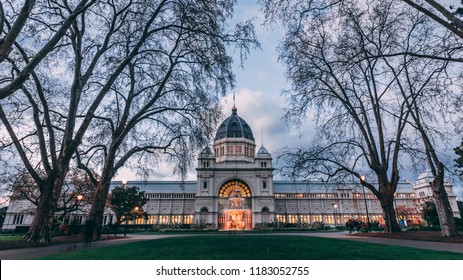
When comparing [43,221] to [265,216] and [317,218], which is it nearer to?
[265,216]

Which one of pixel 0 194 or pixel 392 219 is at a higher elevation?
pixel 0 194

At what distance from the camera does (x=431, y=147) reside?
52.6 ft

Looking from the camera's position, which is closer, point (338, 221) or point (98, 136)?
point (98, 136)

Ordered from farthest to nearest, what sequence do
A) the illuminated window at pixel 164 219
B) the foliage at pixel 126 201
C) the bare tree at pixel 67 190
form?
the illuminated window at pixel 164 219, the foliage at pixel 126 201, the bare tree at pixel 67 190

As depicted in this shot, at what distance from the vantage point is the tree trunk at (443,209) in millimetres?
14719

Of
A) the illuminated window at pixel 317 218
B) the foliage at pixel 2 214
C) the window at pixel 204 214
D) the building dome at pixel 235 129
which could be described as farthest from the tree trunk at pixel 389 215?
the foliage at pixel 2 214

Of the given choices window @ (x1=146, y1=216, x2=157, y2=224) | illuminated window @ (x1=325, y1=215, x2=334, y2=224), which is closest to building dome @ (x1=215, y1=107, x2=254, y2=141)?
window @ (x1=146, y1=216, x2=157, y2=224)

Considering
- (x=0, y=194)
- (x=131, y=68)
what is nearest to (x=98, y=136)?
(x=131, y=68)

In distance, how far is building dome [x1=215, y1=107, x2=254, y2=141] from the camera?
7156 centimetres

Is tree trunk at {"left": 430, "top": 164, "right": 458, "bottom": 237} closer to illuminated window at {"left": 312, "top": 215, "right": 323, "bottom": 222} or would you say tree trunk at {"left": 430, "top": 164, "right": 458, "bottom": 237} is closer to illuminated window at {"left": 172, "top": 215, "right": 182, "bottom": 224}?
illuminated window at {"left": 312, "top": 215, "right": 323, "bottom": 222}

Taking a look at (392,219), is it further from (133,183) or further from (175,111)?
(133,183)

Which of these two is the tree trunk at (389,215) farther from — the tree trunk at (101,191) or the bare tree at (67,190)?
the bare tree at (67,190)

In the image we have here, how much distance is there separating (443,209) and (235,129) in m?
59.3

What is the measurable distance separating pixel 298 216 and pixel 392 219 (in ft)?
174
